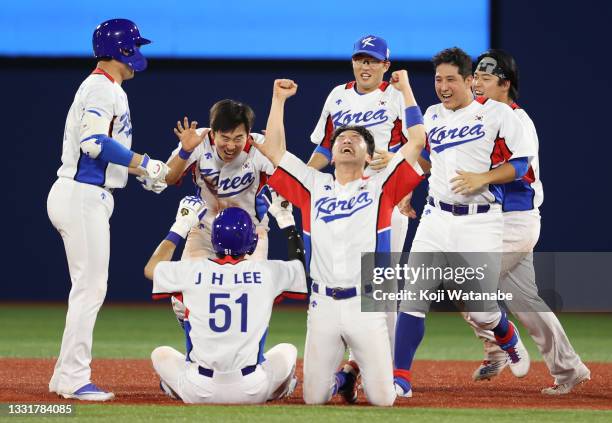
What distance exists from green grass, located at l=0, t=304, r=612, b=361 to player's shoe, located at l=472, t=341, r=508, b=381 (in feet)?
5.09

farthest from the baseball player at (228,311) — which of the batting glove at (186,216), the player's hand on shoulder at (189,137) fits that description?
the player's hand on shoulder at (189,137)

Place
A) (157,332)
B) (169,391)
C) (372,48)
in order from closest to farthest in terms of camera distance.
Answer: (169,391), (372,48), (157,332)

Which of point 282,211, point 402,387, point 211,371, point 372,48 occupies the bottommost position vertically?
point 402,387

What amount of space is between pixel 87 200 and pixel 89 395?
109cm

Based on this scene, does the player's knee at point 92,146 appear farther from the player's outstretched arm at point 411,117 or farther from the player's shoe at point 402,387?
the player's shoe at point 402,387

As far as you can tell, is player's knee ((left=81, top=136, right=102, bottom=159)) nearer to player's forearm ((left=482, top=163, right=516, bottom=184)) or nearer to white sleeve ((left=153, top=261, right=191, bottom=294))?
white sleeve ((left=153, top=261, right=191, bottom=294))

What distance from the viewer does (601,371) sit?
789cm

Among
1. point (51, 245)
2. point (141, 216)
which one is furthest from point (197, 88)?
point (51, 245)

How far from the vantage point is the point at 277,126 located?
606 cm

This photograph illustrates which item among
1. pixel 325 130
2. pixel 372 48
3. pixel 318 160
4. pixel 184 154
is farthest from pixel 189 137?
pixel 372 48

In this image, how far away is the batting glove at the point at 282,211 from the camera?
616 cm

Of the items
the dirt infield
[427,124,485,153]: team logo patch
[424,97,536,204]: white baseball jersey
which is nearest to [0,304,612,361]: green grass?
the dirt infield

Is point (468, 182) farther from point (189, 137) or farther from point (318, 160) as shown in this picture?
point (189, 137)

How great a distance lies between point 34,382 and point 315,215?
2.21 metres
